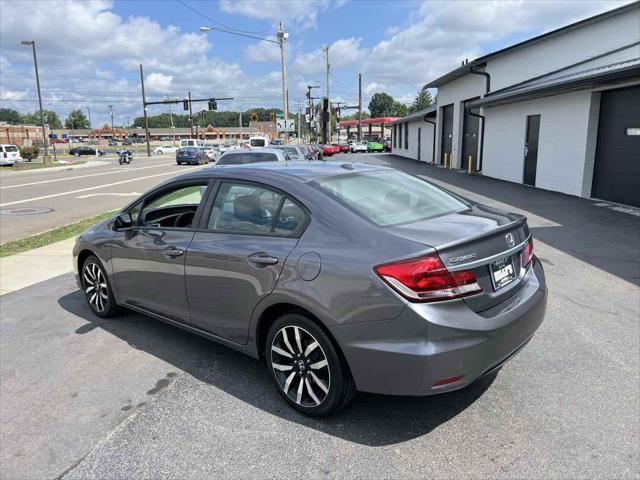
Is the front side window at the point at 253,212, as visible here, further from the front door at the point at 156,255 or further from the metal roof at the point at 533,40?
the metal roof at the point at 533,40

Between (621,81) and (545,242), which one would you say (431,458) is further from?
(621,81)

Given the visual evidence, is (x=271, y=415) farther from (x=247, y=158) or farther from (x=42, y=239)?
(x=247, y=158)

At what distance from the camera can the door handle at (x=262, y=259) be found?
3240 millimetres

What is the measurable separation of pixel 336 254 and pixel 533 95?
1438 cm

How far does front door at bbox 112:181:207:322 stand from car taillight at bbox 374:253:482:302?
1831mm

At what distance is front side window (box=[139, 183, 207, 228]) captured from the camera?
14.2ft

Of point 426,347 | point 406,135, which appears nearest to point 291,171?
point 426,347

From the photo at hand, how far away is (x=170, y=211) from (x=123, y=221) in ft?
2.11

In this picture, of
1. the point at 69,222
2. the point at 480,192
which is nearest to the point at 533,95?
the point at 480,192

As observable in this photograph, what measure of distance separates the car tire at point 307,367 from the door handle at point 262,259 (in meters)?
0.36

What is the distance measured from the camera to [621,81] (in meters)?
11.2

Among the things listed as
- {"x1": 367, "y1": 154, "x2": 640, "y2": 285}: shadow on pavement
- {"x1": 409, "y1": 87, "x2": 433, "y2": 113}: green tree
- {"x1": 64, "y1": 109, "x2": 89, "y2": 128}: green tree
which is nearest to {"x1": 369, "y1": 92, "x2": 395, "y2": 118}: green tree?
{"x1": 409, "y1": 87, "x2": 433, "y2": 113}: green tree

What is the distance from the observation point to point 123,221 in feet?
15.1

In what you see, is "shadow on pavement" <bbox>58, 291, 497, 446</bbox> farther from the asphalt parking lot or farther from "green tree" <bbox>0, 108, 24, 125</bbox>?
"green tree" <bbox>0, 108, 24, 125</bbox>
